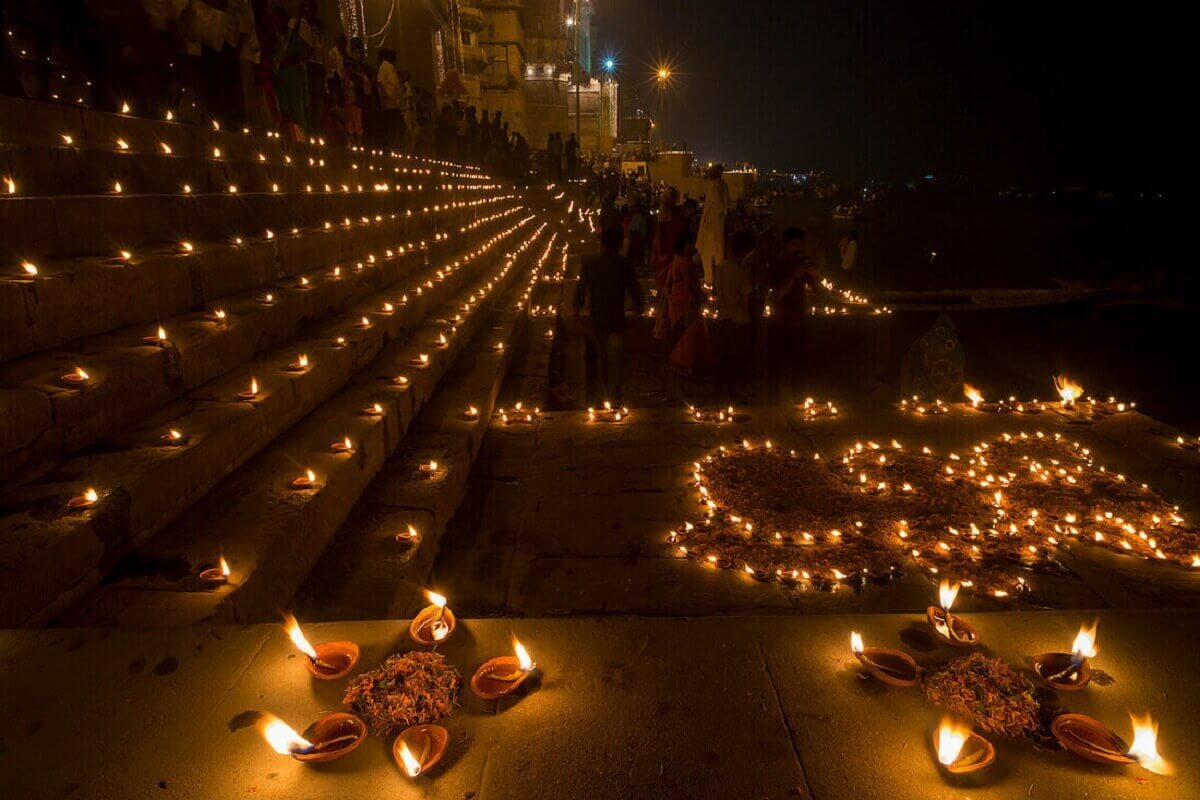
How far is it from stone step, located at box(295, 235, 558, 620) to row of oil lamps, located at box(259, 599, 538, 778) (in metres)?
0.96

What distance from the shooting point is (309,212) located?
23.8 ft

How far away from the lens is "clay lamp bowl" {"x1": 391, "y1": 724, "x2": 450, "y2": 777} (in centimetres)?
188

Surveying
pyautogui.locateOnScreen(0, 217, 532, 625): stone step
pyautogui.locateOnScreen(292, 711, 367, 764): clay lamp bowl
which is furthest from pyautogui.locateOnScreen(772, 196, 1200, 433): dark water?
pyautogui.locateOnScreen(292, 711, 367, 764): clay lamp bowl

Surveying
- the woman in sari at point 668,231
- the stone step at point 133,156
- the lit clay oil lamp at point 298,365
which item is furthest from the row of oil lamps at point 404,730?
the woman in sari at point 668,231

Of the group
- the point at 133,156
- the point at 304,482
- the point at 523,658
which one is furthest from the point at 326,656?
the point at 133,156

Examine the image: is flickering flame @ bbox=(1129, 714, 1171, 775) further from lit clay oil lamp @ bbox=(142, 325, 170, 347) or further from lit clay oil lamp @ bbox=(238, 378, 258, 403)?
lit clay oil lamp @ bbox=(142, 325, 170, 347)

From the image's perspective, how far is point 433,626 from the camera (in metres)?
2.47

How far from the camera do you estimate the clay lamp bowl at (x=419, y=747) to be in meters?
1.88

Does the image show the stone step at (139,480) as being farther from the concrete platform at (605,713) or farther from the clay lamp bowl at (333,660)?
the clay lamp bowl at (333,660)

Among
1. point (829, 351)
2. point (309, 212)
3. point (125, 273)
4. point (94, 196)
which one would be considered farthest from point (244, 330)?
point (829, 351)

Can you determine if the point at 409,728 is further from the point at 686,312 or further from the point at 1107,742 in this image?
the point at 686,312

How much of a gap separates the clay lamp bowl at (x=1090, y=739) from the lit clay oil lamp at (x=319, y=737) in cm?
210

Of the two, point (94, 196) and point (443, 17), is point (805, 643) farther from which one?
point (443, 17)

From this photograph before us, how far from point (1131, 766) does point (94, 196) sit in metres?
5.99
